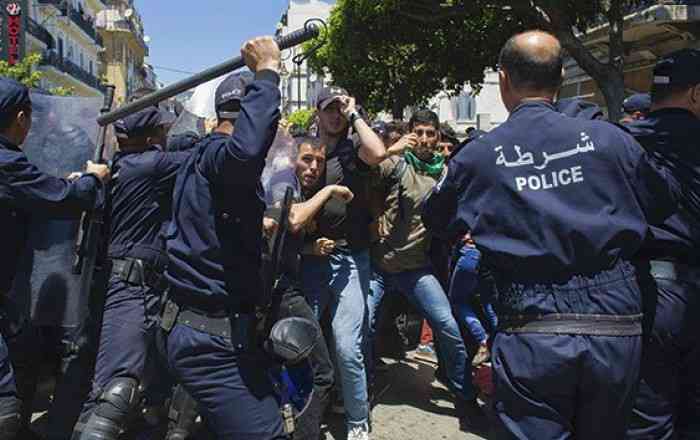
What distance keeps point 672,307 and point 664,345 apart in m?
0.16

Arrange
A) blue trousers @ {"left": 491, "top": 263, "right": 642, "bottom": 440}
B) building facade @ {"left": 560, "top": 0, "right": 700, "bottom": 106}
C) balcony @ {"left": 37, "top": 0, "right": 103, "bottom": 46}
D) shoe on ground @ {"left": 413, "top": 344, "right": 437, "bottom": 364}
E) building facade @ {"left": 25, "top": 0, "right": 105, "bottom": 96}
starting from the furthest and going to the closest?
balcony @ {"left": 37, "top": 0, "right": 103, "bottom": 46}
building facade @ {"left": 25, "top": 0, "right": 105, "bottom": 96}
building facade @ {"left": 560, "top": 0, "right": 700, "bottom": 106}
shoe on ground @ {"left": 413, "top": 344, "right": 437, "bottom": 364}
blue trousers @ {"left": 491, "top": 263, "right": 642, "bottom": 440}

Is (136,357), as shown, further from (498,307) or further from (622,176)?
(622,176)

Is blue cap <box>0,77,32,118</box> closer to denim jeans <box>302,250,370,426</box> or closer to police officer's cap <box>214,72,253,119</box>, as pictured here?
police officer's cap <box>214,72,253,119</box>

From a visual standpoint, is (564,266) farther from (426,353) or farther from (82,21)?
(82,21)

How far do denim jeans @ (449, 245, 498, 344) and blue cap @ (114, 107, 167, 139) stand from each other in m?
2.41

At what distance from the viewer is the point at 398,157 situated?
16.3 feet

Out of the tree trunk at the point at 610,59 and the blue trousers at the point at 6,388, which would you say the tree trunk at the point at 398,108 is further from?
the blue trousers at the point at 6,388

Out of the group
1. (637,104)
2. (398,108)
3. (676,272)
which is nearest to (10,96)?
(676,272)

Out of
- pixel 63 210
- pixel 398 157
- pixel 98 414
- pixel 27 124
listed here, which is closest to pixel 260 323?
pixel 98 414

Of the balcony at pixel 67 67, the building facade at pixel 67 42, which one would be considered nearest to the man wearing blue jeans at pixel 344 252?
the building facade at pixel 67 42

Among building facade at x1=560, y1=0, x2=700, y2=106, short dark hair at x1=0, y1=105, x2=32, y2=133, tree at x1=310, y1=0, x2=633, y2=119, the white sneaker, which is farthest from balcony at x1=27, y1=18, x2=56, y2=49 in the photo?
the white sneaker

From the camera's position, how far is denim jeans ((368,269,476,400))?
497 cm

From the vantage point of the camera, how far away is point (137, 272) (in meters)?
4.02

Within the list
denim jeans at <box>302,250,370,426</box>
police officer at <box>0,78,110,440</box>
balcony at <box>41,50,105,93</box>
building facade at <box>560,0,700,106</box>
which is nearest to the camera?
police officer at <box>0,78,110,440</box>
